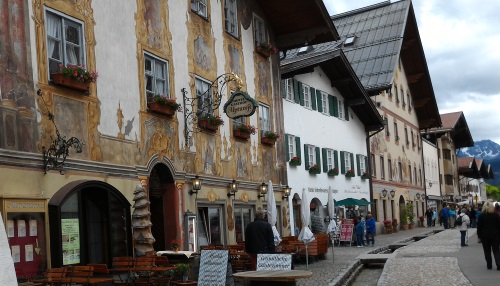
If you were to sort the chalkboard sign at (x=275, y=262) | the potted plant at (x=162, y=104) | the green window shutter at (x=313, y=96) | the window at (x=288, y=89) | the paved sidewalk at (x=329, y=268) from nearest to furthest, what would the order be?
the chalkboard sign at (x=275, y=262)
the paved sidewalk at (x=329, y=268)
the potted plant at (x=162, y=104)
the window at (x=288, y=89)
the green window shutter at (x=313, y=96)

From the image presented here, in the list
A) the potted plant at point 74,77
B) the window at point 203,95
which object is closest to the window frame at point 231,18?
the window at point 203,95

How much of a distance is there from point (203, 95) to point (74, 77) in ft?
21.0

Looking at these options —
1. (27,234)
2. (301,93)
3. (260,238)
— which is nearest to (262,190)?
(301,93)

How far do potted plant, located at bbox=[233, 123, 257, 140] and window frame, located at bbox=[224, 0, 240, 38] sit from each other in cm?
284

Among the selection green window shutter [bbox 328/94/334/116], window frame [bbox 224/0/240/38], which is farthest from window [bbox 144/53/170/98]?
green window shutter [bbox 328/94/334/116]

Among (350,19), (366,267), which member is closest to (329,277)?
(366,267)

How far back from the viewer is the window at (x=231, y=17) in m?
21.4

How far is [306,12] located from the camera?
960 inches

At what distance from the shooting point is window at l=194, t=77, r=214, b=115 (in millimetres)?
18906

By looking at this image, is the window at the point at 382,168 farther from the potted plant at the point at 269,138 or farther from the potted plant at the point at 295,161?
the potted plant at the point at 269,138

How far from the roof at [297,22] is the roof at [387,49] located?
15.1 metres

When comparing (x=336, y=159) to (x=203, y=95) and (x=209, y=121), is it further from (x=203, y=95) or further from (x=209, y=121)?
(x=209, y=121)

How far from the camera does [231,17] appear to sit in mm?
21766

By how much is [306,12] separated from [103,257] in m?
13.3
